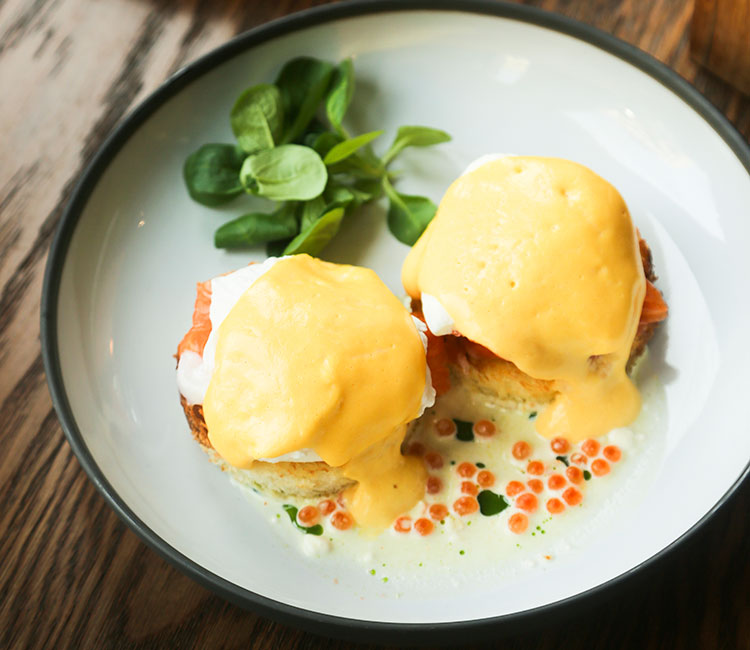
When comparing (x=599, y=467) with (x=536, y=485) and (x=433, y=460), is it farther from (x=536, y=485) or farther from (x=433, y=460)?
(x=433, y=460)

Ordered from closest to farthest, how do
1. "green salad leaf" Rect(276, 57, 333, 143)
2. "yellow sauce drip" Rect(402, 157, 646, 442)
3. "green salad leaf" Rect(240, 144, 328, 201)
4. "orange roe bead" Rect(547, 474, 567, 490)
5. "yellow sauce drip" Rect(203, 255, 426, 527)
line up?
1. "yellow sauce drip" Rect(203, 255, 426, 527)
2. "yellow sauce drip" Rect(402, 157, 646, 442)
3. "orange roe bead" Rect(547, 474, 567, 490)
4. "green salad leaf" Rect(240, 144, 328, 201)
5. "green salad leaf" Rect(276, 57, 333, 143)

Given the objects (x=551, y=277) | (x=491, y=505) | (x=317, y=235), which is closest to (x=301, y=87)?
(x=317, y=235)

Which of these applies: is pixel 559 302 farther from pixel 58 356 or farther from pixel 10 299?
pixel 10 299

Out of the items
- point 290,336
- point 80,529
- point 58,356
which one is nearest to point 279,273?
point 290,336

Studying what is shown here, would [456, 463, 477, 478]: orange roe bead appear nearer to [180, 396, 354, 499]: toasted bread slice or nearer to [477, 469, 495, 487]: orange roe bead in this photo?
[477, 469, 495, 487]: orange roe bead

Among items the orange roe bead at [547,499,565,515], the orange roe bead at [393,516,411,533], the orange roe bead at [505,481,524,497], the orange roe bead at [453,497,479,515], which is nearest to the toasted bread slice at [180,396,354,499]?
the orange roe bead at [393,516,411,533]
